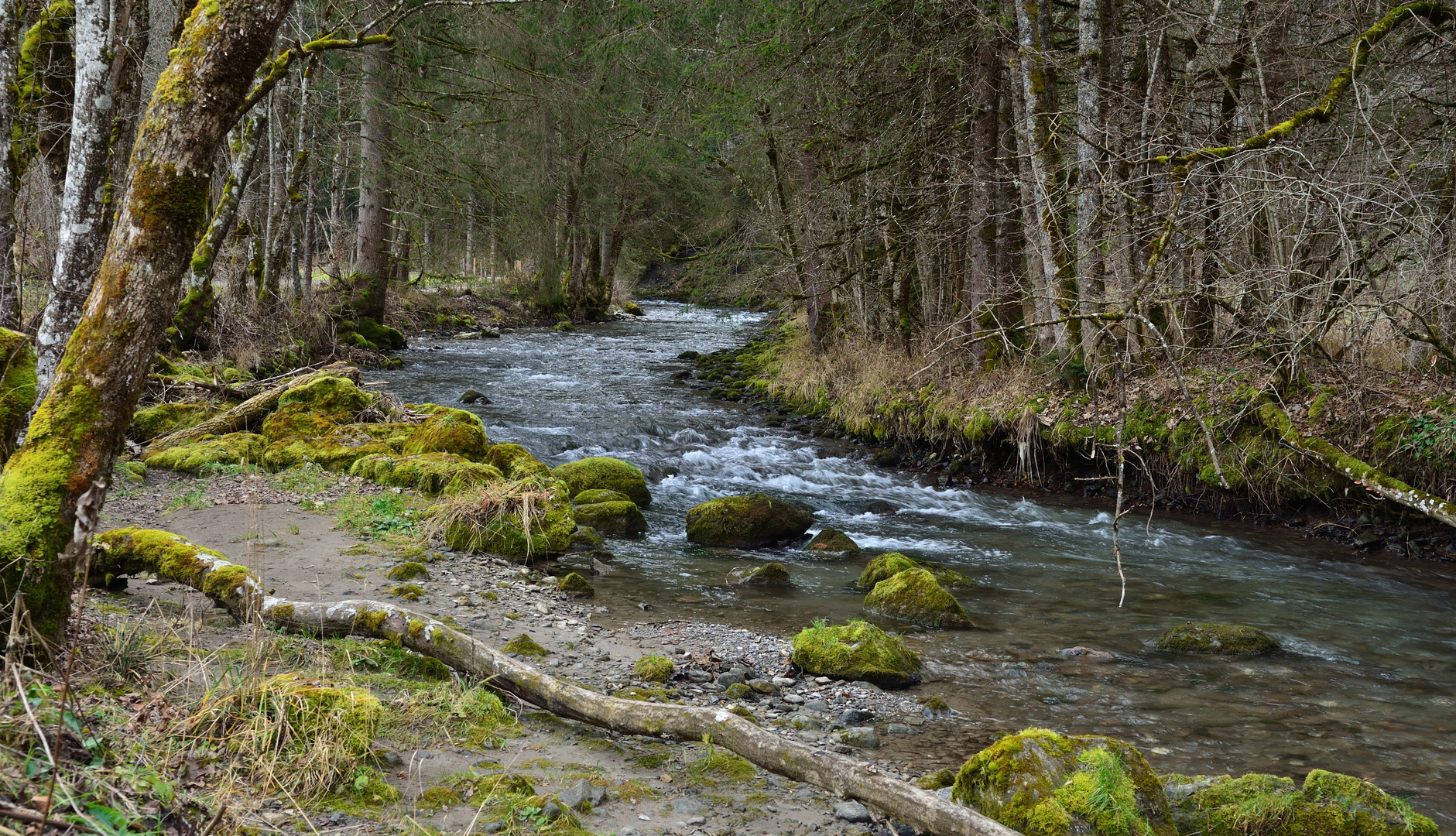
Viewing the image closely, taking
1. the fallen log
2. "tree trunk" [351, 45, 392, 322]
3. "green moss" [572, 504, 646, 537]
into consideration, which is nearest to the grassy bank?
"green moss" [572, 504, 646, 537]

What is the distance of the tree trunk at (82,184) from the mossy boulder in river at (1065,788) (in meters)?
6.04

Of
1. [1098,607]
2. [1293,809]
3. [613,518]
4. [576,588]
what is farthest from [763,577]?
[1293,809]

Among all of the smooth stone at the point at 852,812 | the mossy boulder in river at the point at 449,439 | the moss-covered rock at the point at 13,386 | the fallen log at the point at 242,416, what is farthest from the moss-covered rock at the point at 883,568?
the fallen log at the point at 242,416

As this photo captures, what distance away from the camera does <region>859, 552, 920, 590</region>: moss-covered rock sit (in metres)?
8.23

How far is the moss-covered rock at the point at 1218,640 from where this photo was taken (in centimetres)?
679

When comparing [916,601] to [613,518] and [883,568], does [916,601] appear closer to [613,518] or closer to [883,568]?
[883,568]

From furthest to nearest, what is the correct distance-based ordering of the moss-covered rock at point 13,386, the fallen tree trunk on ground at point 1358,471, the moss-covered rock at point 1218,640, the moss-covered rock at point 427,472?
1. the moss-covered rock at point 427,472
2. the fallen tree trunk on ground at point 1358,471
3. the moss-covered rock at point 1218,640
4. the moss-covered rock at point 13,386

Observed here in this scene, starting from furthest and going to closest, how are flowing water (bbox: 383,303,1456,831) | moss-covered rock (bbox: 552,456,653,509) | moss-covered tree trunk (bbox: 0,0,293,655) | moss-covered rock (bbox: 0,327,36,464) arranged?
moss-covered rock (bbox: 552,456,653,509)
flowing water (bbox: 383,303,1456,831)
moss-covered rock (bbox: 0,327,36,464)
moss-covered tree trunk (bbox: 0,0,293,655)

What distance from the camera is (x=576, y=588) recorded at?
7.71 m

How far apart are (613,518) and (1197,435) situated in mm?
6770

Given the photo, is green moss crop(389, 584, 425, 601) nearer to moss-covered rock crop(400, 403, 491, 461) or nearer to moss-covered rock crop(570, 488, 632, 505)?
moss-covered rock crop(570, 488, 632, 505)

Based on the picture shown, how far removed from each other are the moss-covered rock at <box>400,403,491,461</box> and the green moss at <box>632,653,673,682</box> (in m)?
5.67

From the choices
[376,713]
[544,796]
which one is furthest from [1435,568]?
[376,713]

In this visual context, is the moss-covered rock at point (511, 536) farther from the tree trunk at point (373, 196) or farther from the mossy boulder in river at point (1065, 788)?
the tree trunk at point (373, 196)
